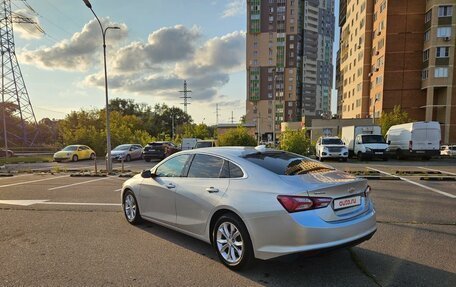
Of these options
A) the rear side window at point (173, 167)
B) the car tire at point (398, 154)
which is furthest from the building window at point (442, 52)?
the rear side window at point (173, 167)

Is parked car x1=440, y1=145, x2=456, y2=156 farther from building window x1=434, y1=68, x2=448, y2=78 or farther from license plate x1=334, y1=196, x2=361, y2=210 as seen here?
license plate x1=334, y1=196, x2=361, y2=210

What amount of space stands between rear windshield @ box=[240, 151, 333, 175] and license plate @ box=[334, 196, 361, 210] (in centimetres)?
57

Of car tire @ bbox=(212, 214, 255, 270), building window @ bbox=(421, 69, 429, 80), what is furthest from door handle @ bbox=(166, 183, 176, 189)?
building window @ bbox=(421, 69, 429, 80)

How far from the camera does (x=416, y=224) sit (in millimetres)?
5863

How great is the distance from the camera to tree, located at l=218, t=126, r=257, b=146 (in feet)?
84.7

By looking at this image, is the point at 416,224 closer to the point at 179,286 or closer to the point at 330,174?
the point at 330,174

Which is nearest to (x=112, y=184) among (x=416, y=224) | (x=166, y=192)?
(x=166, y=192)

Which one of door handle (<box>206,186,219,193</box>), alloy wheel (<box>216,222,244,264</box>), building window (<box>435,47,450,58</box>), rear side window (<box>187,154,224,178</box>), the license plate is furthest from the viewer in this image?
building window (<box>435,47,450,58</box>)

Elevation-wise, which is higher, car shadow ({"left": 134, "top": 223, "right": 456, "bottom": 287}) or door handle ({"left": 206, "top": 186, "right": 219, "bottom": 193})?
door handle ({"left": 206, "top": 186, "right": 219, "bottom": 193})

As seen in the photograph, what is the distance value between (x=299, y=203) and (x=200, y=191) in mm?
1504

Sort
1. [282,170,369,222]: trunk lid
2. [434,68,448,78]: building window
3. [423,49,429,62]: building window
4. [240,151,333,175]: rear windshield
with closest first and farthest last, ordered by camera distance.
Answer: [282,170,369,222]: trunk lid
[240,151,333,175]: rear windshield
[434,68,448,78]: building window
[423,49,429,62]: building window

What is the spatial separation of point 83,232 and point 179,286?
2874 millimetres

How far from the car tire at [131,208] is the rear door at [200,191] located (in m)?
1.46

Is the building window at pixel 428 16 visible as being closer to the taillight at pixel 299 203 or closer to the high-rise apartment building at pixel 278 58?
the high-rise apartment building at pixel 278 58
